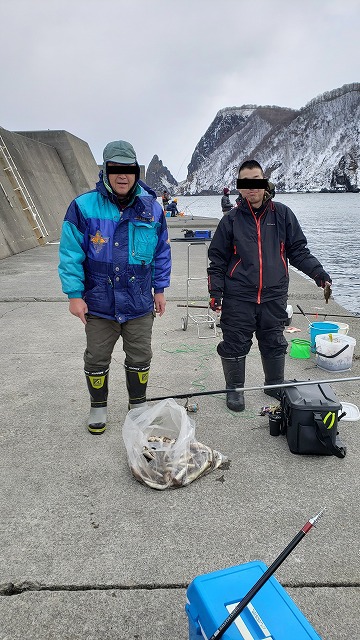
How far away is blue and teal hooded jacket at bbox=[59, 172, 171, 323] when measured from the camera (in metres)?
3.10

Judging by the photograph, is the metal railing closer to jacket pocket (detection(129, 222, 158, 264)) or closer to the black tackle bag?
jacket pocket (detection(129, 222, 158, 264))

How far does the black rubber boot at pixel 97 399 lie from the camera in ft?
11.2

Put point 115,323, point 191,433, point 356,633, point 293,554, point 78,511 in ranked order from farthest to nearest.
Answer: point 115,323, point 191,433, point 78,511, point 293,554, point 356,633

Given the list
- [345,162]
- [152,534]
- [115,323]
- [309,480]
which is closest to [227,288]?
[115,323]

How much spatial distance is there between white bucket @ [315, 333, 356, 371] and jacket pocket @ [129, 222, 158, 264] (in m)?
2.30

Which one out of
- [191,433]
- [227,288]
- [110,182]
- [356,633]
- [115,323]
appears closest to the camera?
[356,633]

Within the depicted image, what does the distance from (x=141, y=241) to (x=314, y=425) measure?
1.72 metres

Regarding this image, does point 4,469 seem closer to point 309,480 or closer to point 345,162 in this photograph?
point 309,480

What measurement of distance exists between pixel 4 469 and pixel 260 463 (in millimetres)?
1687

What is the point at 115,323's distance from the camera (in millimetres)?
3367

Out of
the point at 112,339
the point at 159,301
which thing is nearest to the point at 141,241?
the point at 159,301

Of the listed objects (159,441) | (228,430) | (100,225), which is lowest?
(228,430)

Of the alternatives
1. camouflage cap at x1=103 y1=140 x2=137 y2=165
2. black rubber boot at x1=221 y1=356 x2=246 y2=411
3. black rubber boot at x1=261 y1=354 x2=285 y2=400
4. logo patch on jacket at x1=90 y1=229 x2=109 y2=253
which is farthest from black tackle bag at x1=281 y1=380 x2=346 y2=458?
camouflage cap at x1=103 y1=140 x2=137 y2=165

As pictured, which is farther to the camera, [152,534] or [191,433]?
[191,433]
